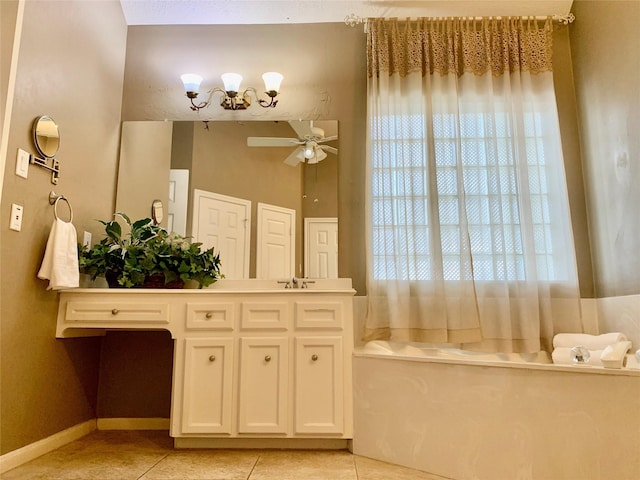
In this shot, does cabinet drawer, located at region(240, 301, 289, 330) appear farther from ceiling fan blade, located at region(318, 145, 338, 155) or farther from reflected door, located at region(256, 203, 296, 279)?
ceiling fan blade, located at region(318, 145, 338, 155)

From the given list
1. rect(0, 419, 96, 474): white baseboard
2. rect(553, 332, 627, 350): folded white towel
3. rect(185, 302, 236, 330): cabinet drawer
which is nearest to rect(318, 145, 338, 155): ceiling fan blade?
rect(185, 302, 236, 330): cabinet drawer

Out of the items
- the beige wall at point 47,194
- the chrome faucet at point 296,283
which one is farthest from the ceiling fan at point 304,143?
the beige wall at point 47,194

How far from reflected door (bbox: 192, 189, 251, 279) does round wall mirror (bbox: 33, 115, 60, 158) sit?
88 cm

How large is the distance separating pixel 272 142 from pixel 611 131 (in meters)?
2.11

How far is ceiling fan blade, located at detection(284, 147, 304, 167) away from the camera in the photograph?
9.62 feet

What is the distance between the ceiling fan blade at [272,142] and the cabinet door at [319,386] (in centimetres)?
139

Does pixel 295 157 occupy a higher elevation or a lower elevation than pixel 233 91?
lower

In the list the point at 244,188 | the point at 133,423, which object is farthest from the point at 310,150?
the point at 133,423

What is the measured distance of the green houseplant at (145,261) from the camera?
2406mm

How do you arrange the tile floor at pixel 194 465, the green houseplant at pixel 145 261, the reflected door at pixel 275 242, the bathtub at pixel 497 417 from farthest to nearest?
1. the reflected door at pixel 275 242
2. the green houseplant at pixel 145 261
3. the tile floor at pixel 194 465
4. the bathtub at pixel 497 417

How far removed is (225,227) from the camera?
286 cm

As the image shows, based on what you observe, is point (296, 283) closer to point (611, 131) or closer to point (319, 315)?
point (319, 315)

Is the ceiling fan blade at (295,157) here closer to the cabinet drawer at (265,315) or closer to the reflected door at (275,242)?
the reflected door at (275,242)

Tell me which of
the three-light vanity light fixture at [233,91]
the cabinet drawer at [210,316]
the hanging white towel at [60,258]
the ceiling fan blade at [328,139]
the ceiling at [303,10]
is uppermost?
the ceiling at [303,10]
